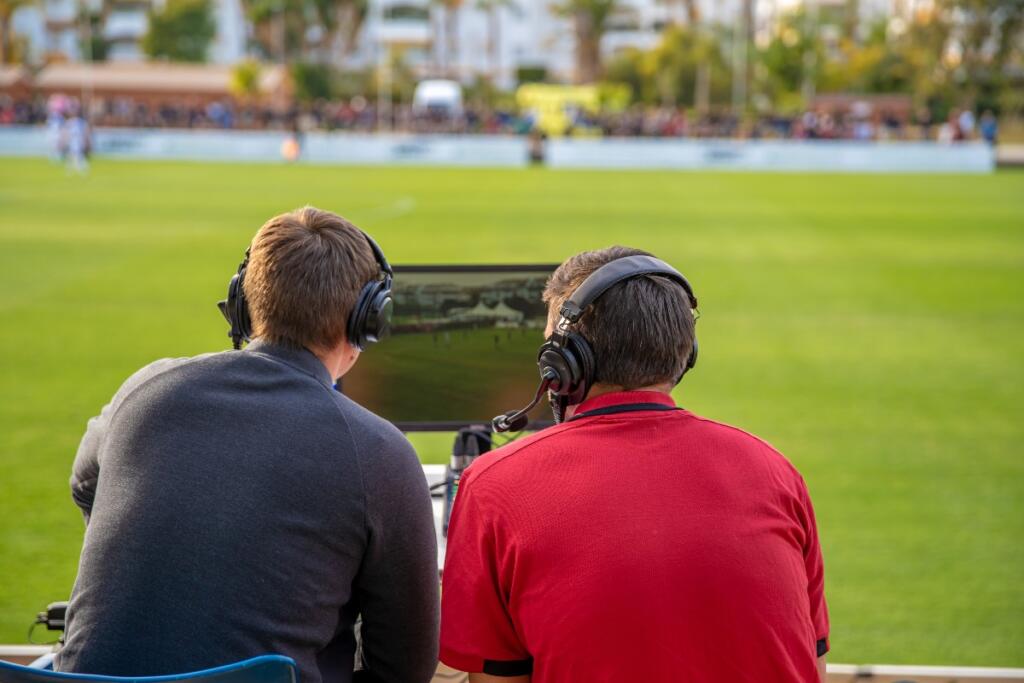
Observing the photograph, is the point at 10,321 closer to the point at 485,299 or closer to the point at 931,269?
the point at 485,299

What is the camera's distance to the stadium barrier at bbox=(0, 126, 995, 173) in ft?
117

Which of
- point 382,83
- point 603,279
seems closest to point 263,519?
point 603,279

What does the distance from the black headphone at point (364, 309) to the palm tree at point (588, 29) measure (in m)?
79.5

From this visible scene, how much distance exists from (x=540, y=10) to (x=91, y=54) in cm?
3783

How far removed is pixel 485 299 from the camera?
3838 millimetres

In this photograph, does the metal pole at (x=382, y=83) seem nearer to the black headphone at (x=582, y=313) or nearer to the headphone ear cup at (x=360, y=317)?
the headphone ear cup at (x=360, y=317)

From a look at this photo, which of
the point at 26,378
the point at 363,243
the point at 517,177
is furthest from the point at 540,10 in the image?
the point at 363,243

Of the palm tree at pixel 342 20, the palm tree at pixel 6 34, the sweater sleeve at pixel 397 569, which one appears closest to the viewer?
the sweater sleeve at pixel 397 569

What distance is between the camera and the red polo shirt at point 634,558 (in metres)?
1.97

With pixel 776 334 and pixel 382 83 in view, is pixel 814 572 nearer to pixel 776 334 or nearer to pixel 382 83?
pixel 776 334

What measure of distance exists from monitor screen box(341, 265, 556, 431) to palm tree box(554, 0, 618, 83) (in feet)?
257

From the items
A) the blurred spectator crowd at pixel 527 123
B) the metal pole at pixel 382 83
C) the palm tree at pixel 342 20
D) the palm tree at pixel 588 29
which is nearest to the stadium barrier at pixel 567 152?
the blurred spectator crowd at pixel 527 123

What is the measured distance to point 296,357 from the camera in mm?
2367

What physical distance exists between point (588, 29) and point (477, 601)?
82219mm
